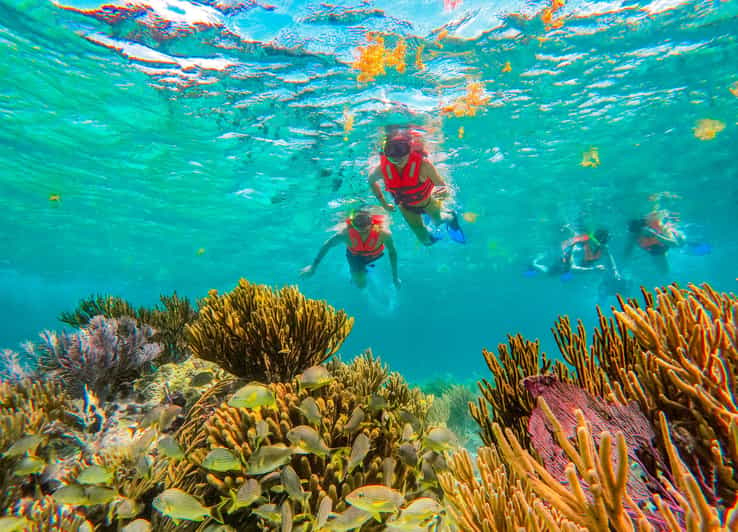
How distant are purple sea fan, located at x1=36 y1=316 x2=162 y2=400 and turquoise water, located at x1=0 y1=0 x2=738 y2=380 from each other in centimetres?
826

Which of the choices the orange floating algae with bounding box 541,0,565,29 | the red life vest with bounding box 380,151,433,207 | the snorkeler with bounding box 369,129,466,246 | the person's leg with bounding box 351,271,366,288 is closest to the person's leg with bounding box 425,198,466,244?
the snorkeler with bounding box 369,129,466,246

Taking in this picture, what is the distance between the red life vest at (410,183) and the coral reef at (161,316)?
16.9ft

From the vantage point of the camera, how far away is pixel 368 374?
4457 millimetres

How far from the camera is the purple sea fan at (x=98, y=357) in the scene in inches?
179

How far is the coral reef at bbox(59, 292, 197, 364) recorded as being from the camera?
19.4ft

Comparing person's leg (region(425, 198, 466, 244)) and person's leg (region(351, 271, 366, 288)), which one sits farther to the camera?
person's leg (region(351, 271, 366, 288))

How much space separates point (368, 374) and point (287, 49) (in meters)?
9.48

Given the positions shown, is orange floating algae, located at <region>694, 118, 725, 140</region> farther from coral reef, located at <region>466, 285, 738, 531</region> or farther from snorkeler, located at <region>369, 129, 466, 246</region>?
coral reef, located at <region>466, 285, 738, 531</region>

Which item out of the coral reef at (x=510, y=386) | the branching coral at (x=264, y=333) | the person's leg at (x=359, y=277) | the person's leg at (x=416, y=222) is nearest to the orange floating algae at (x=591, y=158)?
the person's leg at (x=416, y=222)

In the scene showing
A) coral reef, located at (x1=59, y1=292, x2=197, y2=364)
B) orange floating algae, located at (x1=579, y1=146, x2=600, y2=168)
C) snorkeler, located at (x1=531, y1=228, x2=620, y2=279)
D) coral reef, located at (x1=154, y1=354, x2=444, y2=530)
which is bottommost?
coral reef, located at (x1=154, y1=354, x2=444, y2=530)

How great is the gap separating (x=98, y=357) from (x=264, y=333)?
2526 mm

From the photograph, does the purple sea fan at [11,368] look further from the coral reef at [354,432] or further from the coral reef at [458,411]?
the coral reef at [458,411]

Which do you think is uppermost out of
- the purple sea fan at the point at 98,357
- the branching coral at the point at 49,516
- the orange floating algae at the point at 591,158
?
the orange floating algae at the point at 591,158

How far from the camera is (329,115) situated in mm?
12727
